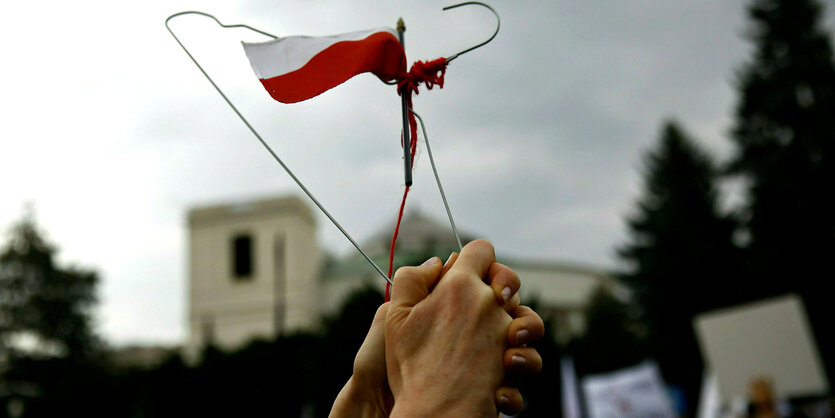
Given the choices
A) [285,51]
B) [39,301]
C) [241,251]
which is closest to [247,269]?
[241,251]

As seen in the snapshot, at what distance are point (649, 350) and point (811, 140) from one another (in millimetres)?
9587

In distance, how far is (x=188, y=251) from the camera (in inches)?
1784

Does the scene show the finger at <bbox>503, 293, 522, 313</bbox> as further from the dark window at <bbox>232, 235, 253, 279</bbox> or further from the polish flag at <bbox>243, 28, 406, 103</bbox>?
the dark window at <bbox>232, 235, 253, 279</bbox>

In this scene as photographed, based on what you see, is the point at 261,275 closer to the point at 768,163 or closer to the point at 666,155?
the point at 666,155

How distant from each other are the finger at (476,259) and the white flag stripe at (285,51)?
504 mm

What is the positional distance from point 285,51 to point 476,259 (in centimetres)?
62

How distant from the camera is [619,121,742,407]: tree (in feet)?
93.9

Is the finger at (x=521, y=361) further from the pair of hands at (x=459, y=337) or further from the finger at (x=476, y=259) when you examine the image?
the finger at (x=476, y=259)

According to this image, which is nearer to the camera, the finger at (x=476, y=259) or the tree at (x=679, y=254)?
the finger at (x=476, y=259)

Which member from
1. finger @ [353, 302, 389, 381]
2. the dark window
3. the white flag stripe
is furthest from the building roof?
finger @ [353, 302, 389, 381]

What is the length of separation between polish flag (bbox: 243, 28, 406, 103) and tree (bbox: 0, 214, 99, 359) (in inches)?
1319

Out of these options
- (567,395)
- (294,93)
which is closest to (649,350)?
(567,395)

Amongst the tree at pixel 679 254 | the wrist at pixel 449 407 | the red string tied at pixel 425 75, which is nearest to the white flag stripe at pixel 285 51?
the red string tied at pixel 425 75

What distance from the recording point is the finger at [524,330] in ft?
3.39
